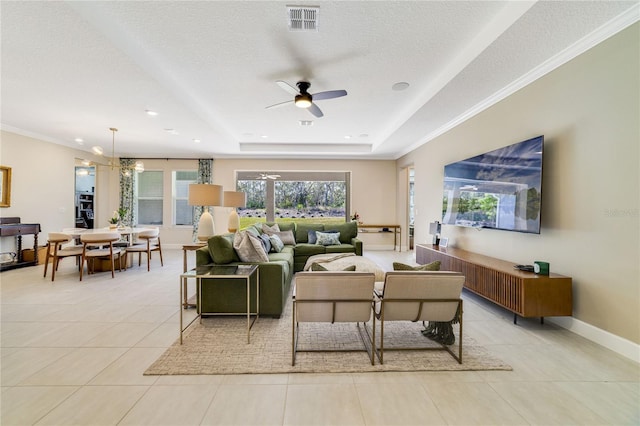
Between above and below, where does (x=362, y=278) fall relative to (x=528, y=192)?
below

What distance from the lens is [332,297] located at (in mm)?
2066

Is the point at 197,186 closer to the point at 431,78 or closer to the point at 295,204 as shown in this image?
the point at 431,78

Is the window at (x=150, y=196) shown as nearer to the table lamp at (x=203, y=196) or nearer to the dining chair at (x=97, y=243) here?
the dining chair at (x=97, y=243)

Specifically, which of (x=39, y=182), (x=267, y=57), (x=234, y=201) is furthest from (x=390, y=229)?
(x=39, y=182)

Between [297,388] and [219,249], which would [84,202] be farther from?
[297,388]

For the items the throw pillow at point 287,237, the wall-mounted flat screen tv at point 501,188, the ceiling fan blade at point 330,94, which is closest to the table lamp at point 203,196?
the throw pillow at point 287,237

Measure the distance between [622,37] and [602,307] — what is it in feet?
7.63

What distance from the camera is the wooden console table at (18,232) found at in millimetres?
4828

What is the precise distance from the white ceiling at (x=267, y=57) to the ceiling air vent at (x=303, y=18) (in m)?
0.06

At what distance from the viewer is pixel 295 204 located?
26.0 ft

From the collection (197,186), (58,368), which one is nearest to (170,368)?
(58,368)

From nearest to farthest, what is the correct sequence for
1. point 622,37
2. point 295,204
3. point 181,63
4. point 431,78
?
point 622,37 < point 181,63 < point 431,78 < point 295,204

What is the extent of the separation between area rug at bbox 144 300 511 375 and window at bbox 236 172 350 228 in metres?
5.28

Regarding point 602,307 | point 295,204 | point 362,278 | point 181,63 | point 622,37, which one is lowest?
point 602,307
